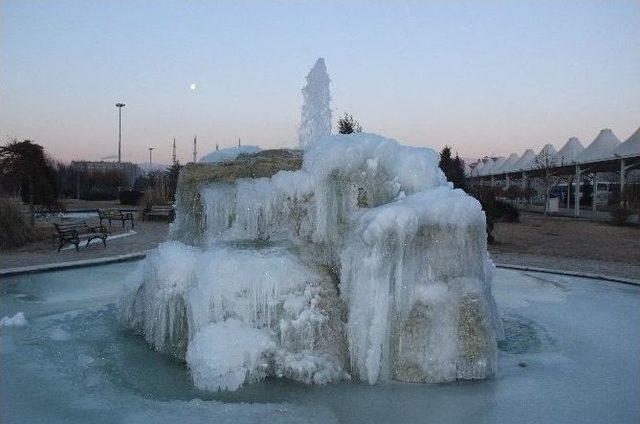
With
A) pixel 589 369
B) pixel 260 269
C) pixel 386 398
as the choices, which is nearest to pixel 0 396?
pixel 260 269

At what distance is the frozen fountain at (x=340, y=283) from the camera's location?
5.44 m

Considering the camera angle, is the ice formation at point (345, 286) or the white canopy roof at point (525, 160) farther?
the white canopy roof at point (525, 160)

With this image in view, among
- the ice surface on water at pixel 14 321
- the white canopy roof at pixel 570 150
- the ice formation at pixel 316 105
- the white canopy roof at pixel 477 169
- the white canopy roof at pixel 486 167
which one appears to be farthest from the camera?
the white canopy roof at pixel 477 169

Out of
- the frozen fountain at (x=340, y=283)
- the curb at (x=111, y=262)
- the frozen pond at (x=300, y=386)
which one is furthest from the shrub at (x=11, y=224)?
the frozen fountain at (x=340, y=283)

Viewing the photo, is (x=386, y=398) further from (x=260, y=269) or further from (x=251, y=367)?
(x=260, y=269)

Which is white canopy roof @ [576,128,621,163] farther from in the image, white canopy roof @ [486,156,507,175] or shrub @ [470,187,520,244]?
white canopy roof @ [486,156,507,175]

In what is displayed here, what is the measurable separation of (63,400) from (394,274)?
3.30 metres

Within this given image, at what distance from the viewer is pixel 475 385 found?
5.33 m

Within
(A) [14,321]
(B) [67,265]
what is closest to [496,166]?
(B) [67,265]

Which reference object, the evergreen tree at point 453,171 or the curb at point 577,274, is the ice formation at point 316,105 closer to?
the curb at point 577,274

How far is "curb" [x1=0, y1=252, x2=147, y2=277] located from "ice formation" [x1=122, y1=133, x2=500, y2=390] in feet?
17.7

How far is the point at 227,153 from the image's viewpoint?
8344 mm

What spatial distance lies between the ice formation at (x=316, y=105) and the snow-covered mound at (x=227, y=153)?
6.45ft

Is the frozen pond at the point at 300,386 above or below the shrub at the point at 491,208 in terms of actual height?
below
